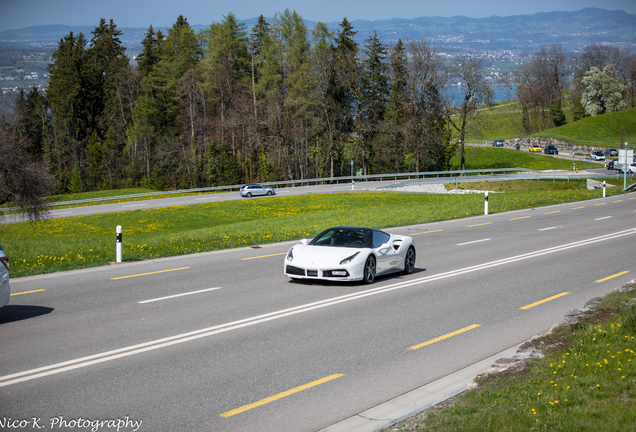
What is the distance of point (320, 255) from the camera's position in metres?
12.5

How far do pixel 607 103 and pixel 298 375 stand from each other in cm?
12992

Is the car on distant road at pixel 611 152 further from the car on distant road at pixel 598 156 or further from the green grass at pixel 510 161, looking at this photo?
the green grass at pixel 510 161

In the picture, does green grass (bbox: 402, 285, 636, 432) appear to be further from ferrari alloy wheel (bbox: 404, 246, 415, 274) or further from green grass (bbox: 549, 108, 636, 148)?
green grass (bbox: 549, 108, 636, 148)

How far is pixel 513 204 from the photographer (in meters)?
33.4

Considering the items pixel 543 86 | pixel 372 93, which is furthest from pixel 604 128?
pixel 372 93

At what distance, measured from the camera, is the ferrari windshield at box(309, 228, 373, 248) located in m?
13.0

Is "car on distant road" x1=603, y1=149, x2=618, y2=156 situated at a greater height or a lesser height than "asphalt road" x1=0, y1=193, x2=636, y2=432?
greater

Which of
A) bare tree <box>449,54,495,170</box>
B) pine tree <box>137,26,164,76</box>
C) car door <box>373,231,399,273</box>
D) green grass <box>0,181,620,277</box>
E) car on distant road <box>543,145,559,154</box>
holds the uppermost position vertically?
pine tree <box>137,26,164,76</box>

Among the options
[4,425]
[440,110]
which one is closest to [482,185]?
[440,110]

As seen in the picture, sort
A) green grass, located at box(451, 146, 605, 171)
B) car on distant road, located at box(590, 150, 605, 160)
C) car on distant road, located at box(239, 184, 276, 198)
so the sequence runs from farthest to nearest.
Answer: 1. car on distant road, located at box(590, 150, 605, 160)
2. green grass, located at box(451, 146, 605, 171)
3. car on distant road, located at box(239, 184, 276, 198)

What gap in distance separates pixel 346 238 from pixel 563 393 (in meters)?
7.81

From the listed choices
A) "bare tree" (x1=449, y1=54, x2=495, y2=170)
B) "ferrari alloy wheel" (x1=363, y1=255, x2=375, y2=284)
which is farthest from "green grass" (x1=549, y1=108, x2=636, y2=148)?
"ferrari alloy wheel" (x1=363, y1=255, x2=375, y2=284)

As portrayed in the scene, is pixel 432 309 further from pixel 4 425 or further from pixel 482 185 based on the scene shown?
pixel 482 185

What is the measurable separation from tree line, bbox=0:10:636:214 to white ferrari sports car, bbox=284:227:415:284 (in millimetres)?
56900
